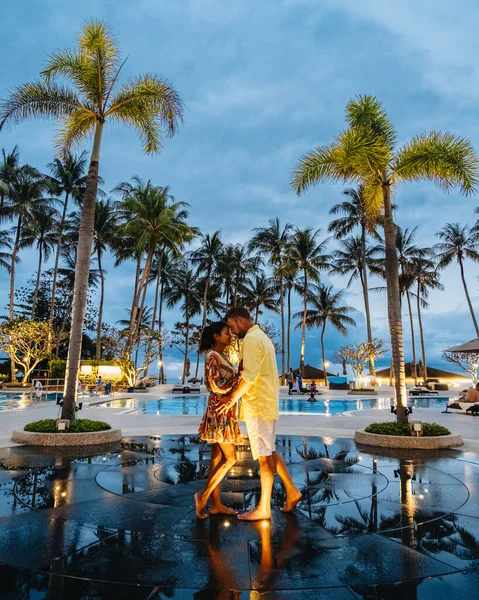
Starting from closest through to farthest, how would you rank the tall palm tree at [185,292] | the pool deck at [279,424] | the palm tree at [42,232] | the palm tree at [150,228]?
1. the pool deck at [279,424]
2. the palm tree at [150,228]
3. the palm tree at [42,232]
4. the tall palm tree at [185,292]

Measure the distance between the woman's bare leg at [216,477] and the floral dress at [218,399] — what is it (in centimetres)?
10

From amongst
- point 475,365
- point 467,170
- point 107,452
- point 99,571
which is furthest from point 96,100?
point 475,365

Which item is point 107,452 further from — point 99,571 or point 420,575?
point 420,575

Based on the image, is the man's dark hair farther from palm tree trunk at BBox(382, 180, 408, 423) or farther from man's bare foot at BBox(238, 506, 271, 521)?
palm tree trunk at BBox(382, 180, 408, 423)

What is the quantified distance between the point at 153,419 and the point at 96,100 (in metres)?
8.80

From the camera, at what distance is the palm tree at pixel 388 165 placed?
894cm

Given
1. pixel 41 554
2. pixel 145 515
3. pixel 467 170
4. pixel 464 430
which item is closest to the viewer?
pixel 41 554

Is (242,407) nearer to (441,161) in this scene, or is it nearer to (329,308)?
(441,161)

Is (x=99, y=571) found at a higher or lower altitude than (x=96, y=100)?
lower

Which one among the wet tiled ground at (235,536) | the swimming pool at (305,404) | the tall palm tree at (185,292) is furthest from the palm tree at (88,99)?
the tall palm tree at (185,292)

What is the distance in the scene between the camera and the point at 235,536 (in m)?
3.23

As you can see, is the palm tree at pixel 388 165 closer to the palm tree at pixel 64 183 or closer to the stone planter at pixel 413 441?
the stone planter at pixel 413 441

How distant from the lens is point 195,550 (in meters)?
2.98

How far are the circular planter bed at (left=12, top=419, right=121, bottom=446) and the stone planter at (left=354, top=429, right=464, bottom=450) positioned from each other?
509cm
